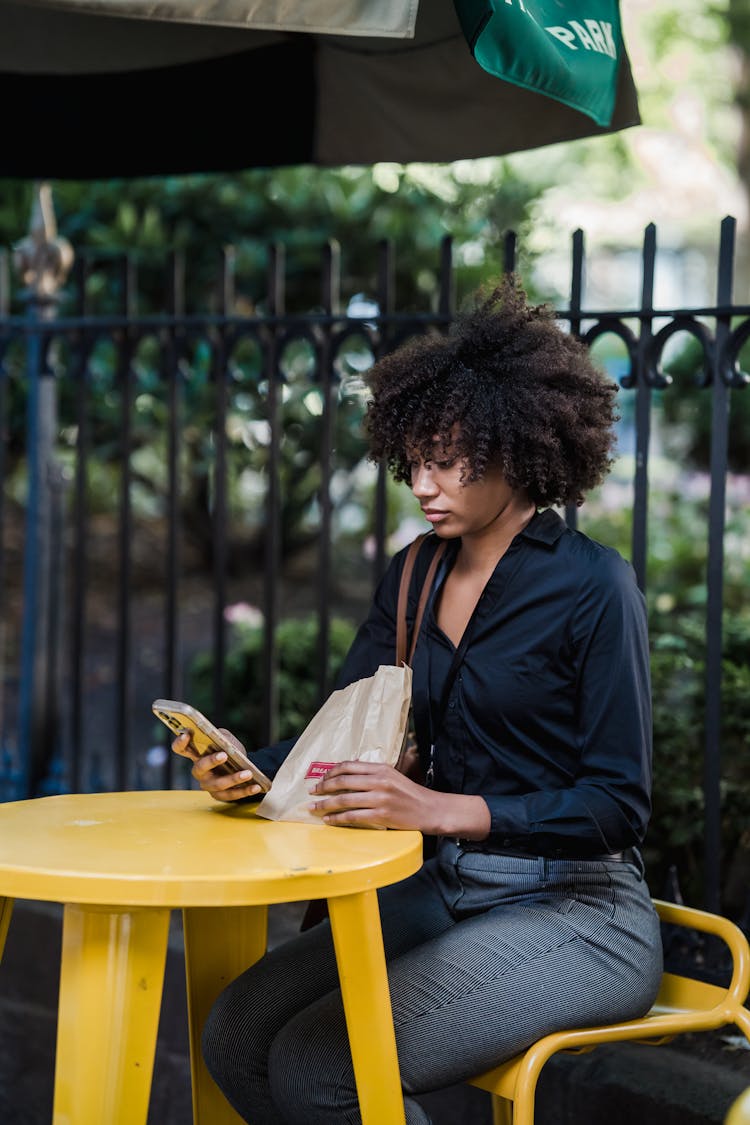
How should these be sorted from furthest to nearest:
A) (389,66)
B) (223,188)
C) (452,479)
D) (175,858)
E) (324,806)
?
(223,188) → (389,66) → (452,479) → (324,806) → (175,858)

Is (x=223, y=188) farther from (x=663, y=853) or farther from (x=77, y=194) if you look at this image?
(x=663, y=853)

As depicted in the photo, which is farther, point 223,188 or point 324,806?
point 223,188

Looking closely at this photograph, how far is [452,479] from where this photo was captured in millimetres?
2410

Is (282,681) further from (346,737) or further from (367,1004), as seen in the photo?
(367,1004)

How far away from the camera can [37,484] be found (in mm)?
4465

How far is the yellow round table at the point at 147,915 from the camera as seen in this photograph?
74.4 inches

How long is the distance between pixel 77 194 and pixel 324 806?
4.98 meters

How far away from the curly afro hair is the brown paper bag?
42 cm

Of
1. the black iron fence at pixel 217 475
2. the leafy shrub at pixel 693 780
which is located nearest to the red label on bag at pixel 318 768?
the black iron fence at pixel 217 475

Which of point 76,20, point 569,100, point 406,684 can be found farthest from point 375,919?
point 76,20

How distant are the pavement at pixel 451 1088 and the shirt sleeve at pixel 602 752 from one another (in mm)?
742

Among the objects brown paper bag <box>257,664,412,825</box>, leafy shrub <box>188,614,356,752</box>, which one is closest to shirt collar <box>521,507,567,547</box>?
brown paper bag <box>257,664,412,825</box>

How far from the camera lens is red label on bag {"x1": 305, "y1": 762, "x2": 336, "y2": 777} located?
229cm

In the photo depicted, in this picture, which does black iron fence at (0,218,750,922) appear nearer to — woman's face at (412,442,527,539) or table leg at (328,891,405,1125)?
woman's face at (412,442,527,539)
